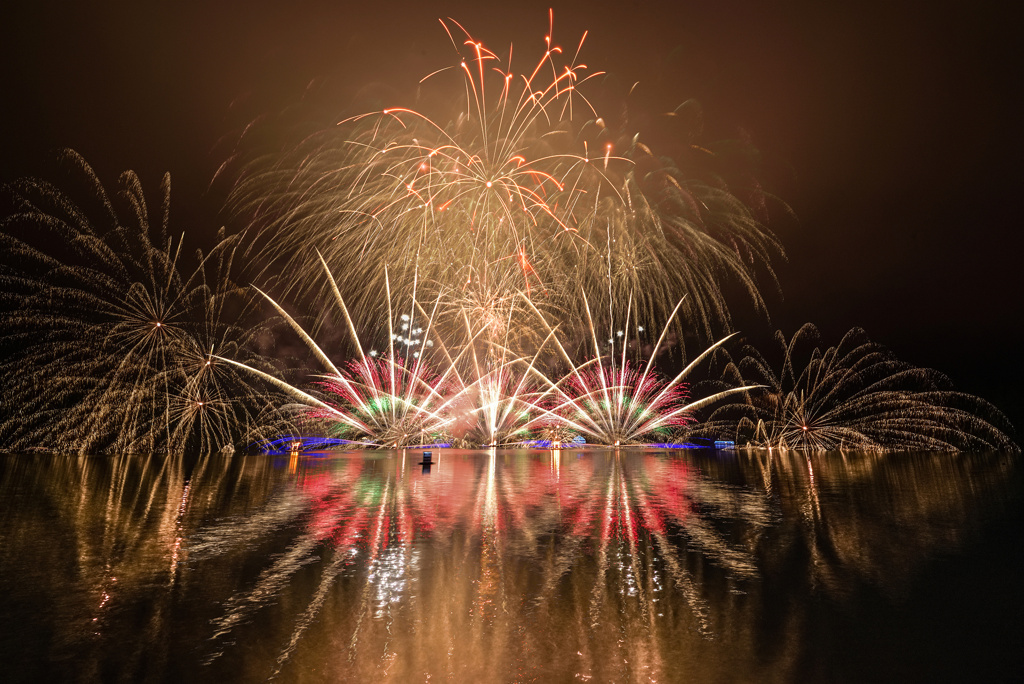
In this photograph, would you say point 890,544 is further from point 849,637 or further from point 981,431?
point 981,431

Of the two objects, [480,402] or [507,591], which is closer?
[507,591]

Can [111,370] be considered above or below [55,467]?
above

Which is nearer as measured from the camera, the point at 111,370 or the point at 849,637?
the point at 849,637

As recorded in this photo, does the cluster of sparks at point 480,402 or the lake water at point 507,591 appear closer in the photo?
the lake water at point 507,591

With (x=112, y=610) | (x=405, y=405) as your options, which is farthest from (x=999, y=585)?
(x=405, y=405)

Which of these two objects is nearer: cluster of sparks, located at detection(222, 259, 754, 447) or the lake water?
the lake water

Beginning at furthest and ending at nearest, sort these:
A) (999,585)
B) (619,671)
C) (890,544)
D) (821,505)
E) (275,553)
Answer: (821,505), (890,544), (275,553), (999,585), (619,671)

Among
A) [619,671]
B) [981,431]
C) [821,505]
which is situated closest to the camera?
[619,671]
